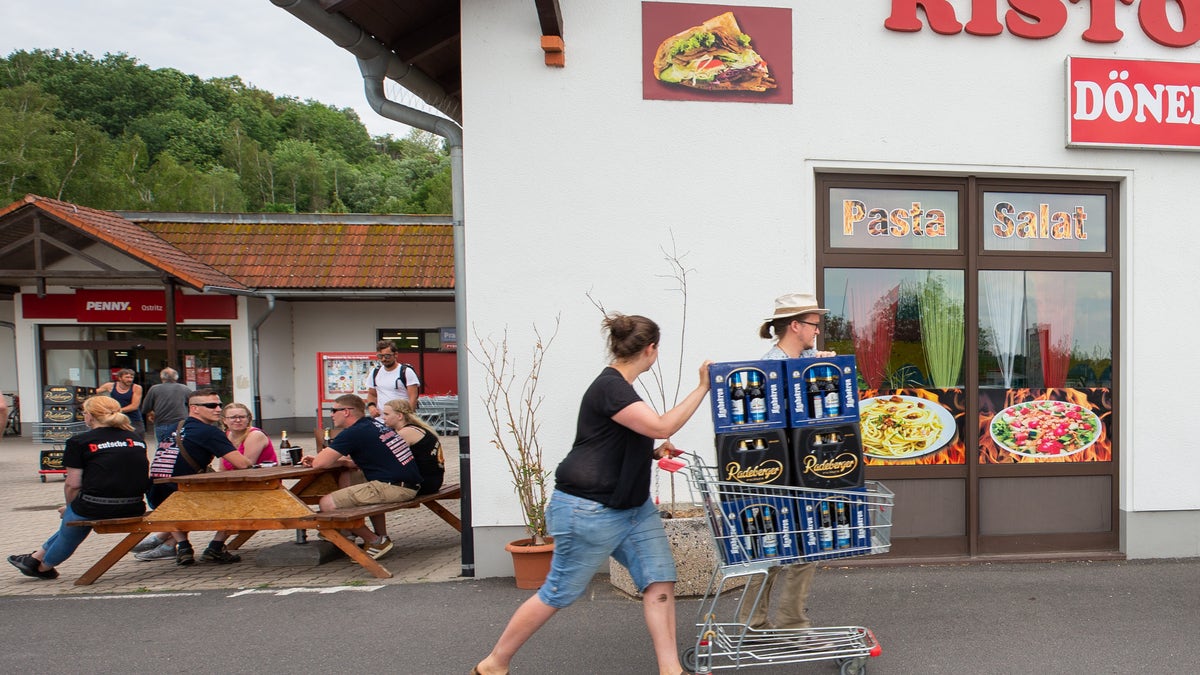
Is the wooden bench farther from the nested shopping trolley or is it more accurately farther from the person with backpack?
the nested shopping trolley

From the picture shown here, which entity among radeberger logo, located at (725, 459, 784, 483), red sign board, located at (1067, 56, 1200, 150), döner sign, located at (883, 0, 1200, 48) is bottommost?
radeberger logo, located at (725, 459, 784, 483)

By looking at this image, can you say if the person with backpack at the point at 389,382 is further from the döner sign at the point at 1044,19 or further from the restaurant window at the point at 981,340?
the döner sign at the point at 1044,19

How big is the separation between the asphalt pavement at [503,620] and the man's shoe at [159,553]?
0.49 meters

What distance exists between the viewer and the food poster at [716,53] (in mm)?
5375

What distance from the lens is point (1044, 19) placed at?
555 centimetres

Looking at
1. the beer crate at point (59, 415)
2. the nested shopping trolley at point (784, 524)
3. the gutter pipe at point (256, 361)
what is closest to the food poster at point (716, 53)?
the nested shopping trolley at point (784, 524)

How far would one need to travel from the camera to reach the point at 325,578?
18.6 ft

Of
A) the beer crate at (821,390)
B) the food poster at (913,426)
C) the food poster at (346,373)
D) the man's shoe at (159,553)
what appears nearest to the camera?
the beer crate at (821,390)

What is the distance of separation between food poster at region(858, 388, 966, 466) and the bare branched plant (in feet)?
7.88

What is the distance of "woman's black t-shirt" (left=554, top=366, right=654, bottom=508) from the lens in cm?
324

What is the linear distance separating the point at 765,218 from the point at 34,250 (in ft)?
53.0

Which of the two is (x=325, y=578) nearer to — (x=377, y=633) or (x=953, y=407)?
(x=377, y=633)

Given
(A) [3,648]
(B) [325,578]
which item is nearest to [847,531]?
(B) [325,578]

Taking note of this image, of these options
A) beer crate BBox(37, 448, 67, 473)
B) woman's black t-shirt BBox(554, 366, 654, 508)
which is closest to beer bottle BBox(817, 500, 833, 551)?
woman's black t-shirt BBox(554, 366, 654, 508)
